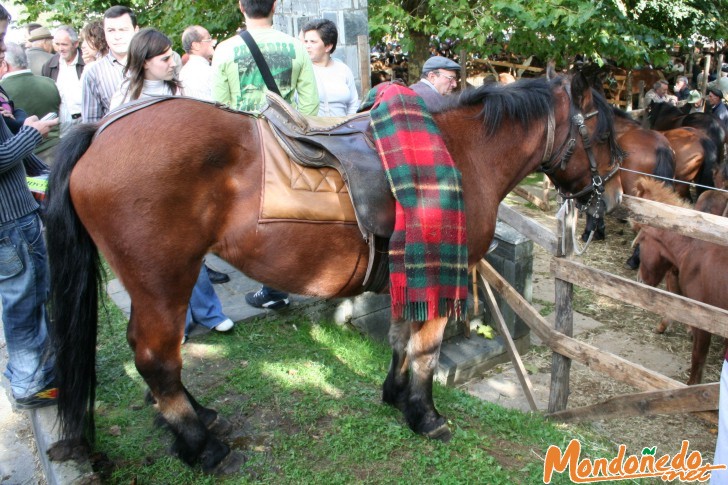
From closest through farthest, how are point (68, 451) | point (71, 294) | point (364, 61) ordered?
point (71, 294), point (68, 451), point (364, 61)

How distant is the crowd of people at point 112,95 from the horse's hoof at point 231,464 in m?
1.03

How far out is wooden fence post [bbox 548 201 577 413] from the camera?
3.67m

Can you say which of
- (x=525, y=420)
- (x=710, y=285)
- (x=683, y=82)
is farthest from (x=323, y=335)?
(x=683, y=82)

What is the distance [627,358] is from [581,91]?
3.43 metres

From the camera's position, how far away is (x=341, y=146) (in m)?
2.69

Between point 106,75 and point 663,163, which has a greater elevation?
point 106,75

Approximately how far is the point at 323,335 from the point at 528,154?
7.03ft

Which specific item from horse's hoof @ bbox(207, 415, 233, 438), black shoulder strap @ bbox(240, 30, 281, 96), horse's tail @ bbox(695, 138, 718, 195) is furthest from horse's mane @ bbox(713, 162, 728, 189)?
horse's hoof @ bbox(207, 415, 233, 438)

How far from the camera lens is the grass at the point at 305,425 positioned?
9.27 ft

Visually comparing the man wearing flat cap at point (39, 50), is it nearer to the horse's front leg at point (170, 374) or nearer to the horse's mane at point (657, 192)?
the horse's front leg at point (170, 374)

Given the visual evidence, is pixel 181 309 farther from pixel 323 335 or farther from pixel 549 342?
pixel 549 342

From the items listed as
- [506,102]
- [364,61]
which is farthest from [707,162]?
[506,102]

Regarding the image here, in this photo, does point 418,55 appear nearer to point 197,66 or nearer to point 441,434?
point 197,66

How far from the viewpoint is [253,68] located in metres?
3.65
